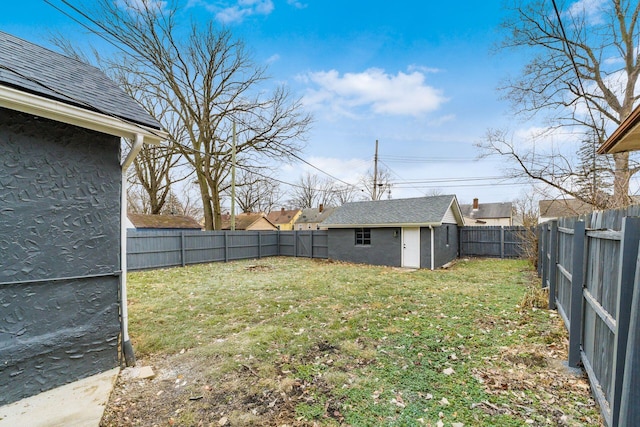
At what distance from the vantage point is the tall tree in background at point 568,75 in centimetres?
1063

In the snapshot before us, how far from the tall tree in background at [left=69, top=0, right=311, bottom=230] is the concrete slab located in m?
13.1

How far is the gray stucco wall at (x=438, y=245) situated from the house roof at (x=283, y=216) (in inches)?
1225

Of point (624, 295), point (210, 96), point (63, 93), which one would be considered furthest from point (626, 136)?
point (210, 96)

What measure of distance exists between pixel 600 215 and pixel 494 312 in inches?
130

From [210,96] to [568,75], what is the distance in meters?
17.8

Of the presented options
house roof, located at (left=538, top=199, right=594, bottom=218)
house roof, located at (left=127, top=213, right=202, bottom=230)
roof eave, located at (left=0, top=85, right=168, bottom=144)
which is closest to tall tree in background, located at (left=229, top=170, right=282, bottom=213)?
house roof, located at (left=127, top=213, right=202, bottom=230)

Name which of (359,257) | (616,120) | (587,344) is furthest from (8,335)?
(616,120)

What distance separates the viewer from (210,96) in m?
16.8

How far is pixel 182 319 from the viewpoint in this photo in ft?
16.9

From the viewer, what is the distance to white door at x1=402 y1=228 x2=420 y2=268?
466 inches

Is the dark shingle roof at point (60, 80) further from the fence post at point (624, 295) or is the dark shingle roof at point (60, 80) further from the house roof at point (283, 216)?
the house roof at point (283, 216)

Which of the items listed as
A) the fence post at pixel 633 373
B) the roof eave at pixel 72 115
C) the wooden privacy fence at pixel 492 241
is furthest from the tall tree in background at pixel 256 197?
the fence post at pixel 633 373

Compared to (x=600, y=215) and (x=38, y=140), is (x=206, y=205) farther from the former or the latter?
(x=600, y=215)

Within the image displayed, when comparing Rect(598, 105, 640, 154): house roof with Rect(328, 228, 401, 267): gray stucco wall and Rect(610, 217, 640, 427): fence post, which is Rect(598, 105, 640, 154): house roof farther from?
Rect(328, 228, 401, 267): gray stucco wall
